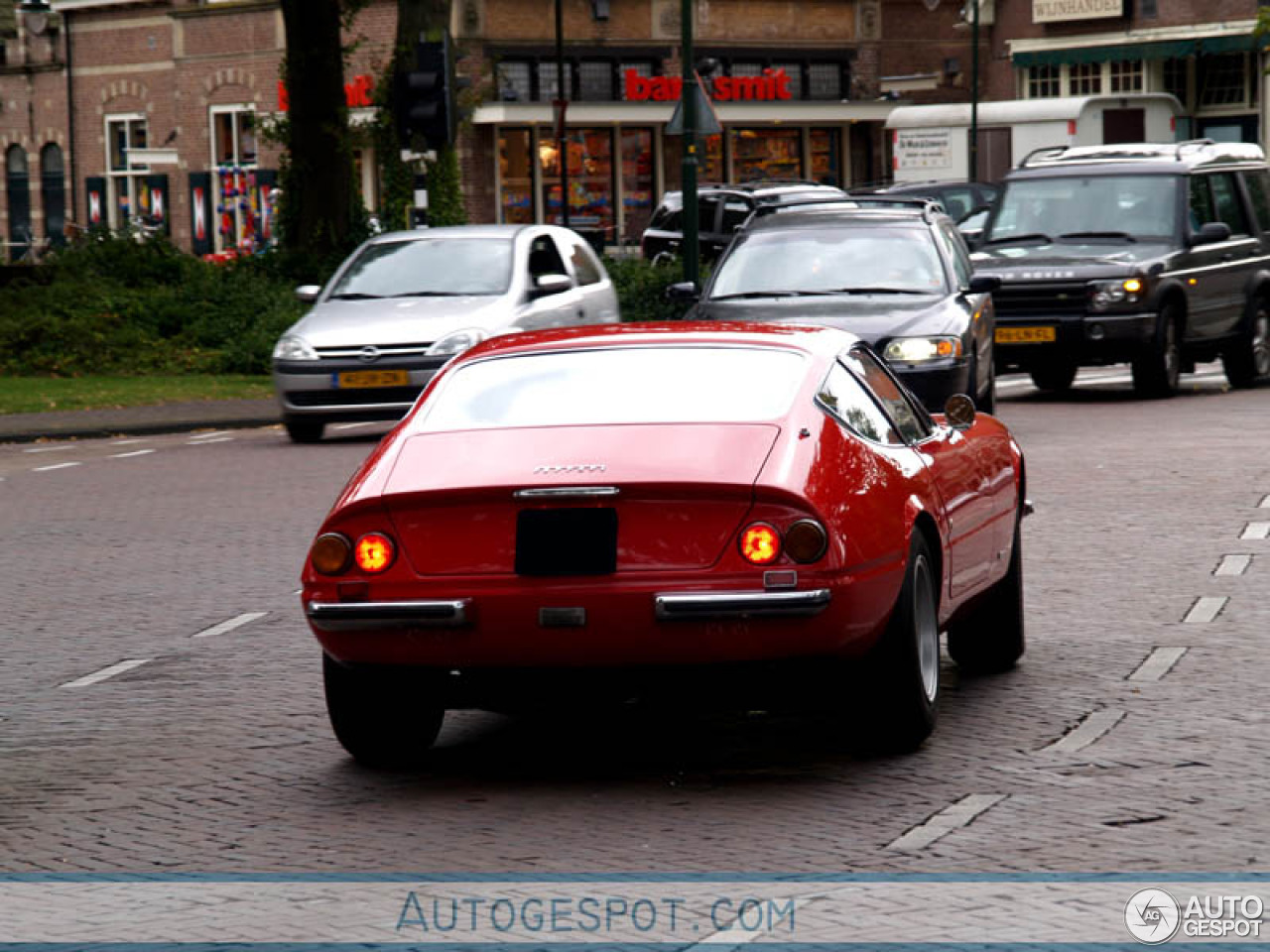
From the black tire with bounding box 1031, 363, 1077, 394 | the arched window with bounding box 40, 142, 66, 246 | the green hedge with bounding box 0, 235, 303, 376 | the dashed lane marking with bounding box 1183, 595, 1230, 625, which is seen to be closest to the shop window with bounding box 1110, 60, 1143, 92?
the arched window with bounding box 40, 142, 66, 246

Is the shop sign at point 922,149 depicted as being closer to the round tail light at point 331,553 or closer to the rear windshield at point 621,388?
the rear windshield at point 621,388

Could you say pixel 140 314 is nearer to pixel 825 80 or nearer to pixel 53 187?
pixel 825 80

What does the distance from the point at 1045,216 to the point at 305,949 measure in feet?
60.0

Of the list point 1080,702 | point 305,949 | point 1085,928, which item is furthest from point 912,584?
point 305,949

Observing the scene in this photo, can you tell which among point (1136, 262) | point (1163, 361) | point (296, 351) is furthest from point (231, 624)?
point (1163, 361)

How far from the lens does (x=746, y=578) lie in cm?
681

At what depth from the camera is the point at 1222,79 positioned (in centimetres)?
6103

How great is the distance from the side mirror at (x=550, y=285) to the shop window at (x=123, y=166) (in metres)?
47.7

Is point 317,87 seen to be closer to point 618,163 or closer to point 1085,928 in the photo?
point 1085,928

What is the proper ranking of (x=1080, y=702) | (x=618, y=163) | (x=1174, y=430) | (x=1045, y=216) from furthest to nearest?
(x=618, y=163)
(x=1045, y=216)
(x=1174, y=430)
(x=1080, y=702)

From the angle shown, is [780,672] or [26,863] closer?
[26,863]

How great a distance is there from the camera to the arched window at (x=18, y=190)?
70.7 metres

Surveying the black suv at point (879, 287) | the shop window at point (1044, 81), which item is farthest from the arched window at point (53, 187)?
the black suv at point (879, 287)

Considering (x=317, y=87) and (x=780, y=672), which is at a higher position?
(x=317, y=87)
